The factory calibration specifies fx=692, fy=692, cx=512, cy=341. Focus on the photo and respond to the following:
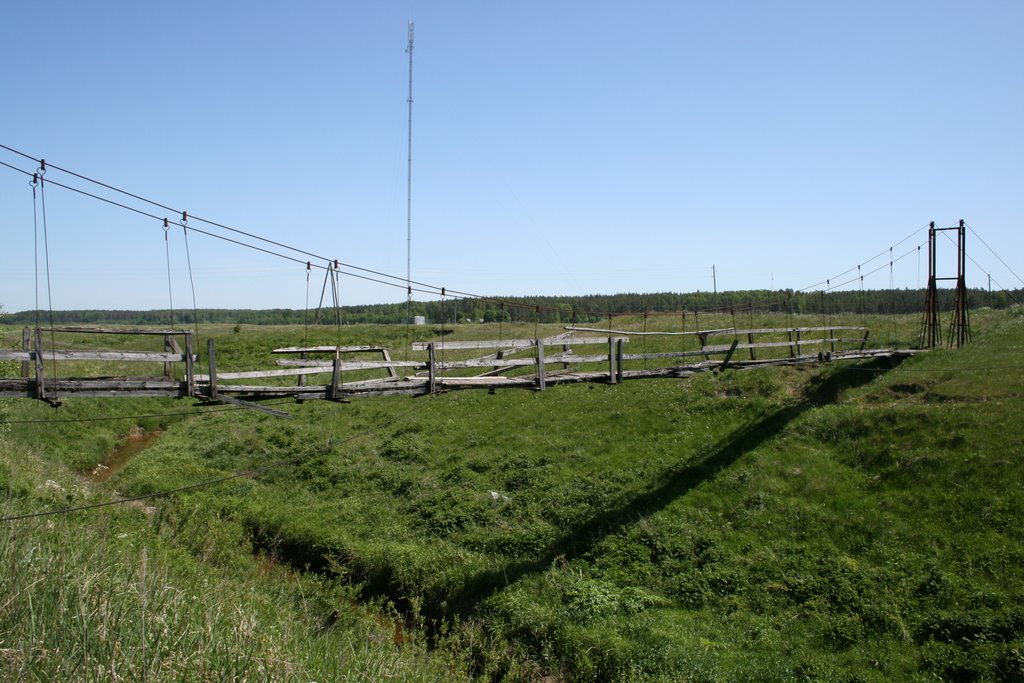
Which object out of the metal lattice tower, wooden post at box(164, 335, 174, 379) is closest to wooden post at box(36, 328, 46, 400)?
wooden post at box(164, 335, 174, 379)

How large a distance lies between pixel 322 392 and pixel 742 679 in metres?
9.23

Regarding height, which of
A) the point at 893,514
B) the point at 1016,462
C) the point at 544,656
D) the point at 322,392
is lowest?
the point at 544,656

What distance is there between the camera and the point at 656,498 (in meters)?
17.5

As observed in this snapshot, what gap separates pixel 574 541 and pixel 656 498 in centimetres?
260

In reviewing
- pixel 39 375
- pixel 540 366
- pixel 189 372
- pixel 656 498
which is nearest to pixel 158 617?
pixel 189 372

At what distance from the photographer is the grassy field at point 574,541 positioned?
1041 centimetres

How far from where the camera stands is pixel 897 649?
11.8 metres

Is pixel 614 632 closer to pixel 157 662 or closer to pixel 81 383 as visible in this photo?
pixel 157 662

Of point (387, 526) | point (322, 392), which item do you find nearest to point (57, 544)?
point (322, 392)

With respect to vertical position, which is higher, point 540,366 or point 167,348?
point 167,348

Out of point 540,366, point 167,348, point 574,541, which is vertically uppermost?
point 167,348

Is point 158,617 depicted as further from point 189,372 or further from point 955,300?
point 955,300

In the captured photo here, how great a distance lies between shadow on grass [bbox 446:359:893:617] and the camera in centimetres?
1509

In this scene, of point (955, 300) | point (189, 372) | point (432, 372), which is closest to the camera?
point (189, 372)
